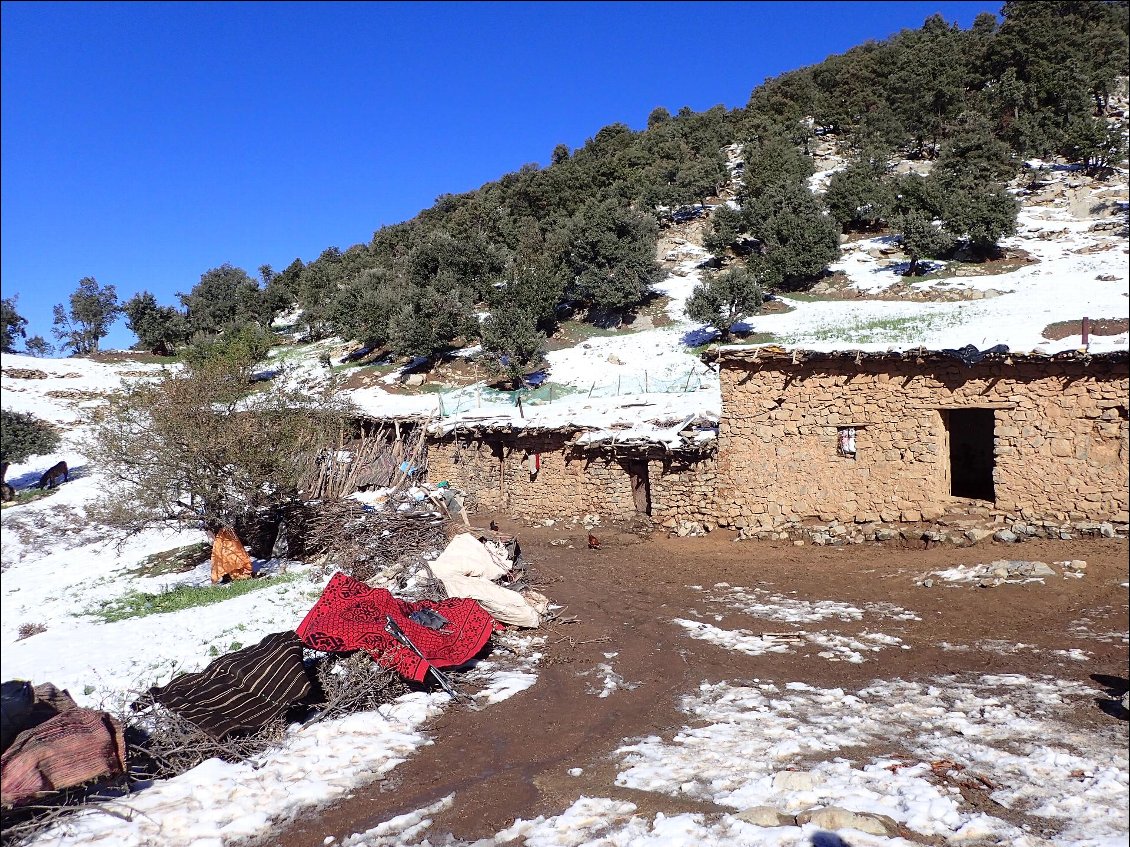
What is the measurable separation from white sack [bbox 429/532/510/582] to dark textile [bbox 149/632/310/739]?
252 centimetres

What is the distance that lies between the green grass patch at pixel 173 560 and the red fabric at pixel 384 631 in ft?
23.3

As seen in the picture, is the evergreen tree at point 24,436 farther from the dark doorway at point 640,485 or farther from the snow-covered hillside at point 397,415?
the dark doorway at point 640,485

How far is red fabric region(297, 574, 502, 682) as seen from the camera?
6023 millimetres

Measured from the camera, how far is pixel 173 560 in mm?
12938

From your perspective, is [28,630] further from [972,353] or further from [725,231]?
[725,231]

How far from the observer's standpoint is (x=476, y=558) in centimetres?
860

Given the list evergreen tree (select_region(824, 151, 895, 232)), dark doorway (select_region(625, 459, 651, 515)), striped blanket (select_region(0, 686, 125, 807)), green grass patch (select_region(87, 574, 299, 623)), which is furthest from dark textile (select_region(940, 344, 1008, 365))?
evergreen tree (select_region(824, 151, 895, 232))

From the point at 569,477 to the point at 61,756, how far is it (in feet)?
32.8

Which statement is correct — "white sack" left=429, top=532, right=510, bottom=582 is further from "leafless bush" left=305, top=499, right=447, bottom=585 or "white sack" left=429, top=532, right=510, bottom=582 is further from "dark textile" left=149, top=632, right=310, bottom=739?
"dark textile" left=149, top=632, right=310, bottom=739

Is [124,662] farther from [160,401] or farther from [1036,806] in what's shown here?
[1036,806]

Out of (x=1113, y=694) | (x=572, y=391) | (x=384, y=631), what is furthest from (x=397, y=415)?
(x=1113, y=694)

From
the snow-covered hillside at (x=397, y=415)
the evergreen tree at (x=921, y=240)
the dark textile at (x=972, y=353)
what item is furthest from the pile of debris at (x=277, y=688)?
the evergreen tree at (x=921, y=240)

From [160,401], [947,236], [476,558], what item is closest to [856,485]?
[476,558]

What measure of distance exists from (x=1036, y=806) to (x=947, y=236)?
2743cm
